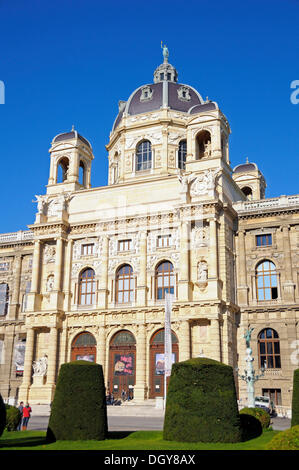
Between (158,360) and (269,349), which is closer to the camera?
(158,360)

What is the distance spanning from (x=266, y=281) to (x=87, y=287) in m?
15.3

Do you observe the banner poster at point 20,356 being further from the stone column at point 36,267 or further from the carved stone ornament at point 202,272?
the carved stone ornament at point 202,272

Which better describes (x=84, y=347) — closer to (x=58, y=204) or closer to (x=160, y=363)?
(x=160, y=363)

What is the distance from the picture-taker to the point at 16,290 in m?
51.3

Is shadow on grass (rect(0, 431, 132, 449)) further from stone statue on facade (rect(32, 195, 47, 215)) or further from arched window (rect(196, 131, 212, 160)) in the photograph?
arched window (rect(196, 131, 212, 160))

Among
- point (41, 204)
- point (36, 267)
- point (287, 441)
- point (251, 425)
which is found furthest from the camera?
point (41, 204)

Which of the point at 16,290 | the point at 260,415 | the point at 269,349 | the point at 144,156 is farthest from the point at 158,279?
the point at 260,415

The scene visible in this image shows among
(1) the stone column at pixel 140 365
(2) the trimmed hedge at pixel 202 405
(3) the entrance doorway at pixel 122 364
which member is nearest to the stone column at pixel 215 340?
(1) the stone column at pixel 140 365

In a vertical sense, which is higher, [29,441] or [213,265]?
[213,265]

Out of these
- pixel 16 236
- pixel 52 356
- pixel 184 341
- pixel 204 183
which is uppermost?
pixel 204 183

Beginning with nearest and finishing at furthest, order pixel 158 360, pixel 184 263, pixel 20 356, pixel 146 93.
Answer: pixel 158 360, pixel 184 263, pixel 20 356, pixel 146 93

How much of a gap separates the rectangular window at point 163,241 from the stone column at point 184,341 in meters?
7.07

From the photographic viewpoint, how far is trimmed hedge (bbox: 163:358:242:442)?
58.6ft

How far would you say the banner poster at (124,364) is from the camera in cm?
4234
